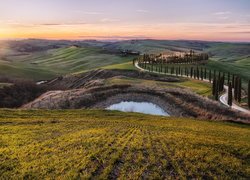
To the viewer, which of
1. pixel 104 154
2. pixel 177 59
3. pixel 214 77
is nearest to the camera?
pixel 104 154

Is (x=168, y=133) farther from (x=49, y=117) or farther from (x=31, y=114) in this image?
(x=31, y=114)

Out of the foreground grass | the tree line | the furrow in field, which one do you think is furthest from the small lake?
the tree line

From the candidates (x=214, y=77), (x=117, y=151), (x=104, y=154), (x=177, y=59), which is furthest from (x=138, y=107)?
(x=177, y=59)

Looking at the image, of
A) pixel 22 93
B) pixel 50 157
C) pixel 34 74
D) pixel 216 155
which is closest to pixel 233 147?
pixel 216 155

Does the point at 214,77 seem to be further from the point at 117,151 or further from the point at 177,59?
the point at 177,59

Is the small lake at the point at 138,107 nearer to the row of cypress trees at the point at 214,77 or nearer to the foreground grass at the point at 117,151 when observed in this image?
the row of cypress trees at the point at 214,77

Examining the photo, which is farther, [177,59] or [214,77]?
[177,59]

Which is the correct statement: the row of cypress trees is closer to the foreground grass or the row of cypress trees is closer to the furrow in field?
the foreground grass
